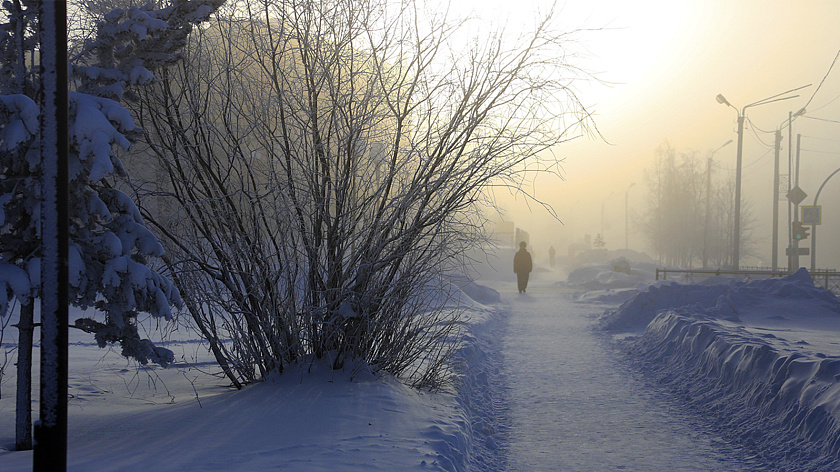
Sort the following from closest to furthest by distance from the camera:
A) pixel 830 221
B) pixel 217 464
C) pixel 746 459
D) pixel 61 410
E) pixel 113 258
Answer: pixel 61 410 < pixel 217 464 < pixel 113 258 < pixel 746 459 < pixel 830 221

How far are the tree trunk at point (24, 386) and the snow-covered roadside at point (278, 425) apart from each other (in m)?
0.14

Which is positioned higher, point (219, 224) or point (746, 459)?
point (219, 224)

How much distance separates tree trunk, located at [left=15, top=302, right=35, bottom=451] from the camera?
14.3ft

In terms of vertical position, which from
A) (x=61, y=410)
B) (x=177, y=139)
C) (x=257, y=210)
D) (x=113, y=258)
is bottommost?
(x=61, y=410)

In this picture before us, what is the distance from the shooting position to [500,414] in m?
6.36

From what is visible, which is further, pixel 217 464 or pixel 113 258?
pixel 113 258

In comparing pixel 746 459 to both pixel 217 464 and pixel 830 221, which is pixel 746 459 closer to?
pixel 217 464

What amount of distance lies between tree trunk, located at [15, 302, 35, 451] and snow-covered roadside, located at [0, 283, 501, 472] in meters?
0.14

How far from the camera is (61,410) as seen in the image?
10.4 ft

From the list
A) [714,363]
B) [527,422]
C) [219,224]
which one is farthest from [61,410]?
[714,363]

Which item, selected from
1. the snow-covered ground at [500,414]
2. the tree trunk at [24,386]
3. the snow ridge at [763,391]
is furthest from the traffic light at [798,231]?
the tree trunk at [24,386]

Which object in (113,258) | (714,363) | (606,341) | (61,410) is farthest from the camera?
(606,341)

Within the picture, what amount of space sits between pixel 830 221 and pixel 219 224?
109 meters

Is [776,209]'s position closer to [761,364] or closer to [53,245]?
[761,364]
